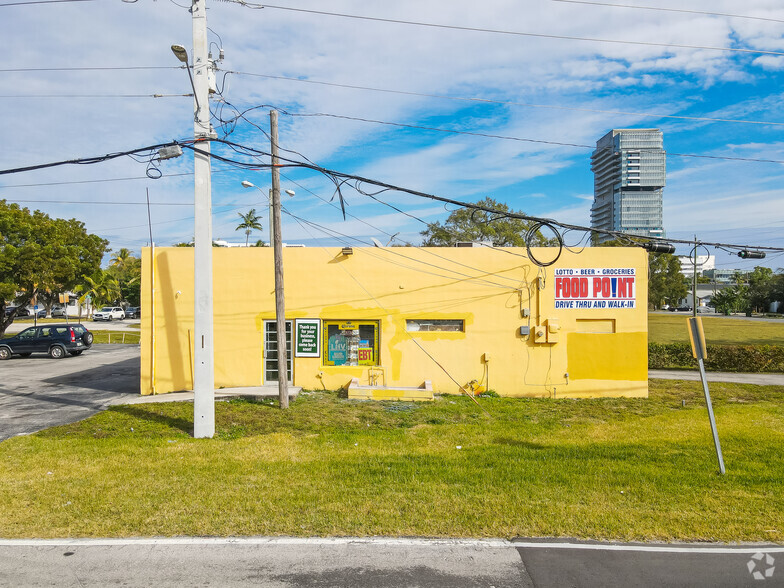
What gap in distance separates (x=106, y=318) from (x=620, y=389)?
58358 mm

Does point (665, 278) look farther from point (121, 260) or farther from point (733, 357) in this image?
point (121, 260)

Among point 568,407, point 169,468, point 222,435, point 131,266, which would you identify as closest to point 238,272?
point 222,435

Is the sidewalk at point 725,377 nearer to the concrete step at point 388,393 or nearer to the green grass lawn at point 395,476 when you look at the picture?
the green grass lawn at point 395,476

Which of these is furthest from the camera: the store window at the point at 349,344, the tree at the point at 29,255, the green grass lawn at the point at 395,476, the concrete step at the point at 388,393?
the tree at the point at 29,255

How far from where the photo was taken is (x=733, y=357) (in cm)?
2208

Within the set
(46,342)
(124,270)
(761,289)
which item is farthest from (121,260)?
(761,289)

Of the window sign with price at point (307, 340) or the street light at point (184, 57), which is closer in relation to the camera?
the street light at point (184, 57)

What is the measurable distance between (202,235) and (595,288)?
11468 millimetres

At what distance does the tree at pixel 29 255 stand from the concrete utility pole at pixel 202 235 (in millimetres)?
23023

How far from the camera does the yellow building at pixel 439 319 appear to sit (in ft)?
49.7

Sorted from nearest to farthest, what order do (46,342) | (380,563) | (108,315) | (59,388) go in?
(380,563) < (59,388) < (46,342) < (108,315)

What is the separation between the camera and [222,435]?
10273mm

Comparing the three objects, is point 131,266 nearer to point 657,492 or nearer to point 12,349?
point 12,349

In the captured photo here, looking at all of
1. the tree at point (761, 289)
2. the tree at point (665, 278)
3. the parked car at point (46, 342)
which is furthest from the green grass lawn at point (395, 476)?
the tree at point (761, 289)
